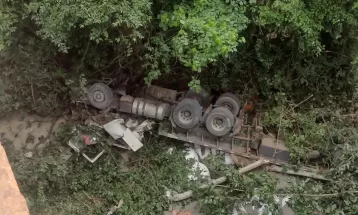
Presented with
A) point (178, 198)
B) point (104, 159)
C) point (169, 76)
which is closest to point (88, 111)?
point (104, 159)

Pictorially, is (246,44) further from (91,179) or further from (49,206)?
(49,206)

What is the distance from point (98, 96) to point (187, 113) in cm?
170

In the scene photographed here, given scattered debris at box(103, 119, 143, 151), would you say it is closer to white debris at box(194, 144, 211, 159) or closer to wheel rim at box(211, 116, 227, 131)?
white debris at box(194, 144, 211, 159)

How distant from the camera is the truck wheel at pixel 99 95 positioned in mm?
7500

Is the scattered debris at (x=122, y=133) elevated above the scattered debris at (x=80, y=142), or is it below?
above

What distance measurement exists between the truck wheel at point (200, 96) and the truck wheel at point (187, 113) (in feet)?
0.69

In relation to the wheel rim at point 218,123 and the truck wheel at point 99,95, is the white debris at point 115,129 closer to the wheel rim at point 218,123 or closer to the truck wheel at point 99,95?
the truck wheel at point 99,95

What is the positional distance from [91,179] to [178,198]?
1.69 m

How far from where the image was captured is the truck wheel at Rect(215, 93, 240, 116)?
7.60 meters

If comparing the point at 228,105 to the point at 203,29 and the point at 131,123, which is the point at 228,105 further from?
the point at 203,29

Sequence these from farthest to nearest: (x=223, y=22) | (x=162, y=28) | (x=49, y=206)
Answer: (x=49, y=206), (x=162, y=28), (x=223, y=22)

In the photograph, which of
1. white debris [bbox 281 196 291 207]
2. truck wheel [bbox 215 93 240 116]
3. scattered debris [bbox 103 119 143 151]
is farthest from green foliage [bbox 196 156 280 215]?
scattered debris [bbox 103 119 143 151]

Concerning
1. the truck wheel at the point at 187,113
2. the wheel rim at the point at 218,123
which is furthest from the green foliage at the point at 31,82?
the wheel rim at the point at 218,123

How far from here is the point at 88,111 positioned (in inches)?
313
